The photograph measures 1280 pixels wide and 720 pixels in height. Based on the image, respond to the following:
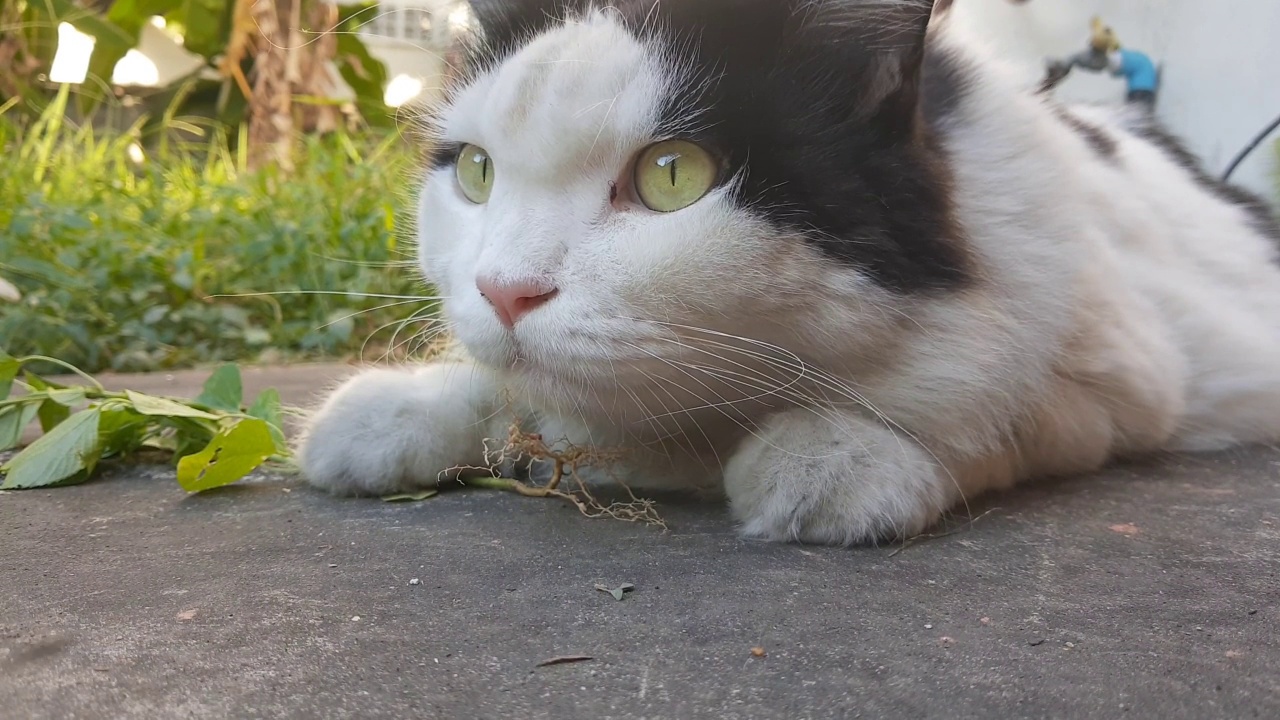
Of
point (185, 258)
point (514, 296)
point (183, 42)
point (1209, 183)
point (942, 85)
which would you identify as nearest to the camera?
point (514, 296)

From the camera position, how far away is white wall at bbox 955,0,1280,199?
8.07 ft

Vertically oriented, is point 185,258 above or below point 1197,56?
below

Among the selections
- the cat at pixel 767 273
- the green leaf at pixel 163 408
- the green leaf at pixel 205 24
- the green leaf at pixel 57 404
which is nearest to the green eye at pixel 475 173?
the cat at pixel 767 273

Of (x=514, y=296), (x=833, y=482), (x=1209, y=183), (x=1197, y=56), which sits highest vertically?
(x=1197, y=56)

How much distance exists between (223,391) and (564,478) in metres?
0.60

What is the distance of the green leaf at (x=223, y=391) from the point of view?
4.96 ft

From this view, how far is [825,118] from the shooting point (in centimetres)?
105

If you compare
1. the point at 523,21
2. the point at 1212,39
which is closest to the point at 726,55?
the point at 523,21

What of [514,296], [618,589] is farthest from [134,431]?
[618,589]

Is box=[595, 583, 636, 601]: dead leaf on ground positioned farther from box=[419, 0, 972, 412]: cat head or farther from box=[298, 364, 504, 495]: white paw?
box=[298, 364, 504, 495]: white paw

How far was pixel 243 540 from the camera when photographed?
3.52 ft

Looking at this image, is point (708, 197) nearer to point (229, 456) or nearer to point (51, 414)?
point (229, 456)

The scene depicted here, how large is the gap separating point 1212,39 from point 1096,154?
1.47 meters

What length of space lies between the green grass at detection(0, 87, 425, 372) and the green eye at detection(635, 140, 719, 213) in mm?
1630
